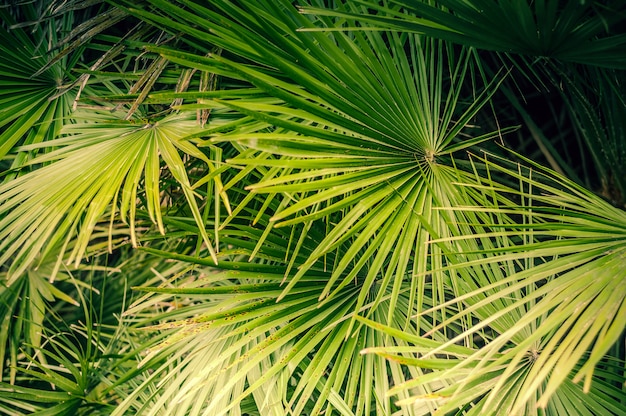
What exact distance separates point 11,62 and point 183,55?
0.51 metres

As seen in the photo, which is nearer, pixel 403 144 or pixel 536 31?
pixel 536 31

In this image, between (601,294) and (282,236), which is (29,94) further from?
(601,294)

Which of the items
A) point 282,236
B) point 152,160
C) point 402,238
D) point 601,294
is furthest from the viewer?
point 282,236

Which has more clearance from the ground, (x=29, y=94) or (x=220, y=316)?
(x=29, y=94)

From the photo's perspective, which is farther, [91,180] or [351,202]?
[91,180]

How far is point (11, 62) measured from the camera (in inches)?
38.5

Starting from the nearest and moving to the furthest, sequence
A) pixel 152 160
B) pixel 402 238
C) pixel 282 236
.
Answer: pixel 402 238 < pixel 152 160 < pixel 282 236

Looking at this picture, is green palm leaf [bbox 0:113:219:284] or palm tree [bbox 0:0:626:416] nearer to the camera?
palm tree [bbox 0:0:626:416]

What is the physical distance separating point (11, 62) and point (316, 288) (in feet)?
2.51

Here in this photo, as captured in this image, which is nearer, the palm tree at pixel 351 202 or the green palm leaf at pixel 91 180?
the palm tree at pixel 351 202

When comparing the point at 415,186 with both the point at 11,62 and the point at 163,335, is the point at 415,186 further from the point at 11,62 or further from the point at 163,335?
the point at 11,62

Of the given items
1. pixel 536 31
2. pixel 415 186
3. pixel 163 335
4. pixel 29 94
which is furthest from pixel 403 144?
pixel 29 94

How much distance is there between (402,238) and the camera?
700 millimetres

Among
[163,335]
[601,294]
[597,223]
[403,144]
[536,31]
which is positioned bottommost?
[163,335]
